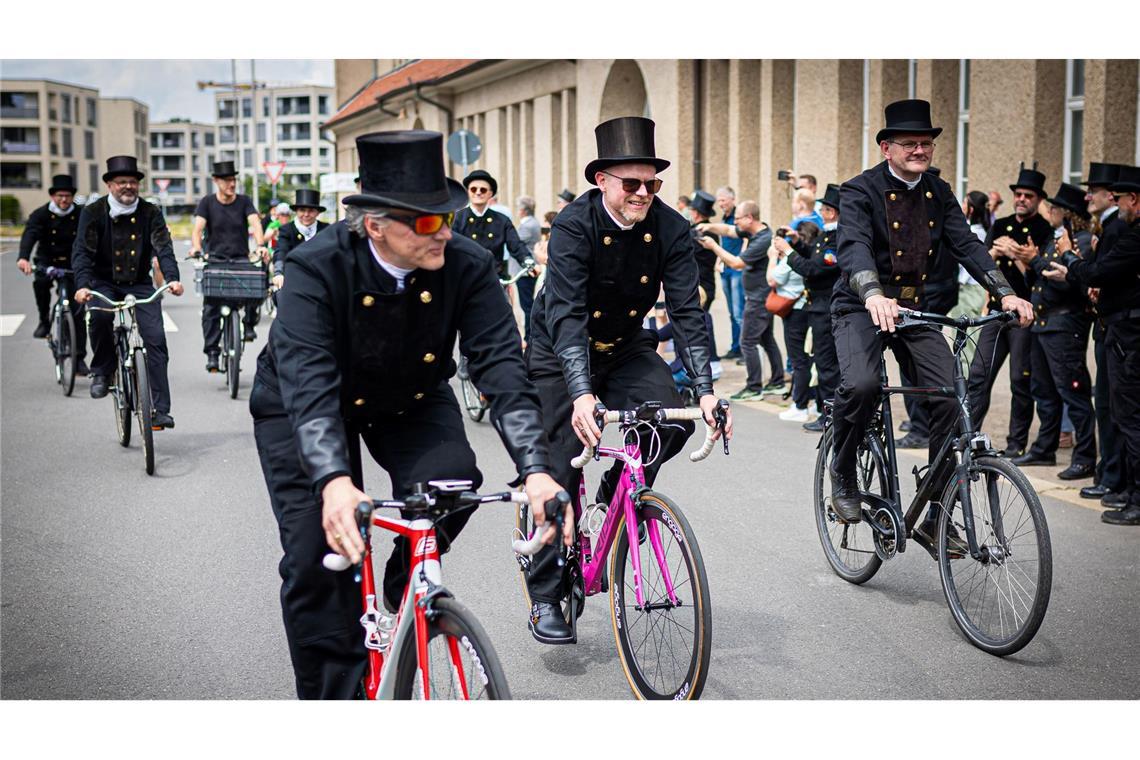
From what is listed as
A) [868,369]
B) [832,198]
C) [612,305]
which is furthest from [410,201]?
[832,198]

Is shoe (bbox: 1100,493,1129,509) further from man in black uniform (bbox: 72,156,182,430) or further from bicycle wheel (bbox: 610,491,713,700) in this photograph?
man in black uniform (bbox: 72,156,182,430)

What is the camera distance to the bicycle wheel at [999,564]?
5.16 metres

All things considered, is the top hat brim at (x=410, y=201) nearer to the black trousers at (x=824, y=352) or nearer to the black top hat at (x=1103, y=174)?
the black top hat at (x=1103, y=174)

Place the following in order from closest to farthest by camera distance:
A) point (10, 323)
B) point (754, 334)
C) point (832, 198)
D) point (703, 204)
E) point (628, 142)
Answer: point (628, 142)
point (832, 198)
point (754, 334)
point (703, 204)
point (10, 323)

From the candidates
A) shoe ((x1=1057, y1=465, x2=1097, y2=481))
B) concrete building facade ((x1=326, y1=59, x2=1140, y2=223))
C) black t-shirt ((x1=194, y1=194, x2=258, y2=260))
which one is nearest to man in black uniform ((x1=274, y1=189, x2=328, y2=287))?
black t-shirt ((x1=194, y1=194, x2=258, y2=260))

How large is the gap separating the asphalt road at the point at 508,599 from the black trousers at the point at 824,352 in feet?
3.86

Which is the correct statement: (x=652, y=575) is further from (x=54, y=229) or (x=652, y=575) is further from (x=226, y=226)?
(x=54, y=229)

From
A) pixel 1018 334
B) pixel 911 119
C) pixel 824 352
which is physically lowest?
pixel 824 352

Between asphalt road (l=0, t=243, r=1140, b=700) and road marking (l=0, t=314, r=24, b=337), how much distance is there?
37.3 feet

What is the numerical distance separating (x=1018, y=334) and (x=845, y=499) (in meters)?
4.06

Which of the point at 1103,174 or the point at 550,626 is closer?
the point at 550,626

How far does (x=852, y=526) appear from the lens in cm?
690

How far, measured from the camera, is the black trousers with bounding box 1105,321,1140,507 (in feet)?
26.3

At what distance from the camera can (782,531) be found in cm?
778
